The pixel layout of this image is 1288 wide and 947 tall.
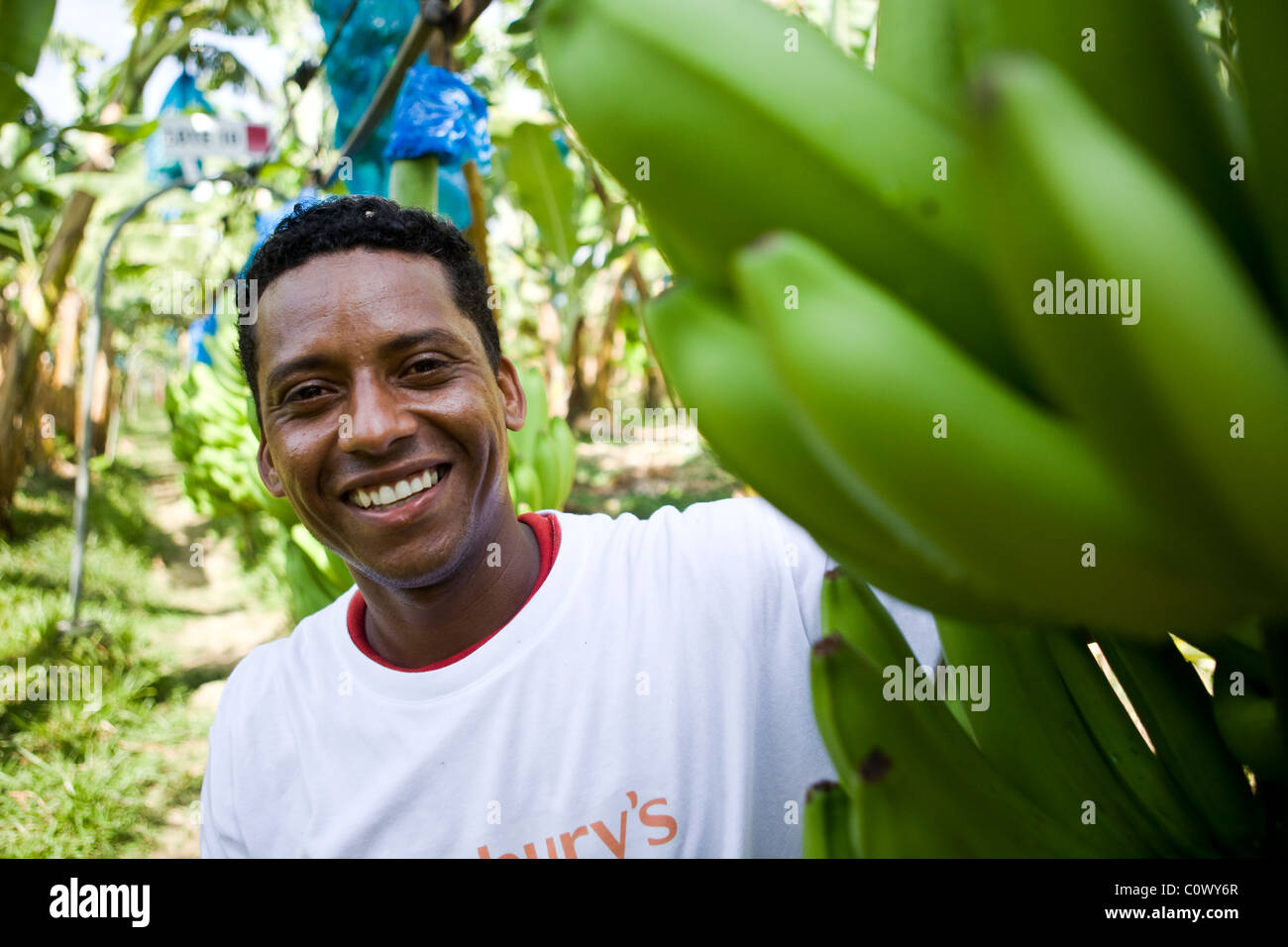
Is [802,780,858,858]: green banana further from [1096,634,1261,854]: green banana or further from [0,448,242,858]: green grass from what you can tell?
[0,448,242,858]: green grass

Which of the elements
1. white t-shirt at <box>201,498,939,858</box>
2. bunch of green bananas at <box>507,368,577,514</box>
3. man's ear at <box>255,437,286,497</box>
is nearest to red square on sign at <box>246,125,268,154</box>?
bunch of green bananas at <box>507,368,577,514</box>

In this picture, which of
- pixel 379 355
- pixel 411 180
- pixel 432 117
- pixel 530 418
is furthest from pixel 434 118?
pixel 379 355

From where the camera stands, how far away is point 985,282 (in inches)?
15.9

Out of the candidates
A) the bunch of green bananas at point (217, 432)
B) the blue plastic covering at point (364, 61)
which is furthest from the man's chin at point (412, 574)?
the bunch of green bananas at point (217, 432)

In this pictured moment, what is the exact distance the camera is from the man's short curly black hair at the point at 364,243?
121cm

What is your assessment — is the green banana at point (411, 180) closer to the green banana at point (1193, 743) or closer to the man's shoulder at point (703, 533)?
the man's shoulder at point (703, 533)

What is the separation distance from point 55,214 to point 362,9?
220 inches

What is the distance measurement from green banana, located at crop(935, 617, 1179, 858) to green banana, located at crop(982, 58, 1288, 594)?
30cm

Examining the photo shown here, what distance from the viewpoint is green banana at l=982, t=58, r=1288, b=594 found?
0.32 m

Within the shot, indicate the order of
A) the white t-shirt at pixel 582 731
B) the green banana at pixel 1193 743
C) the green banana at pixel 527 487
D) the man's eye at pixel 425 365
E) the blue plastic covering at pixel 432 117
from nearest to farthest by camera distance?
the green banana at pixel 1193 743 → the white t-shirt at pixel 582 731 → the man's eye at pixel 425 365 → the blue plastic covering at pixel 432 117 → the green banana at pixel 527 487

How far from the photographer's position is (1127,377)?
339 millimetres

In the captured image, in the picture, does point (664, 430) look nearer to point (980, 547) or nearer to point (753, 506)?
point (753, 506)

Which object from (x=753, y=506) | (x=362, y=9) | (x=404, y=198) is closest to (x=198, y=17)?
A: (x=362, y=9)

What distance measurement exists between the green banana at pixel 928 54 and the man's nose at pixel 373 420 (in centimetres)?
81
